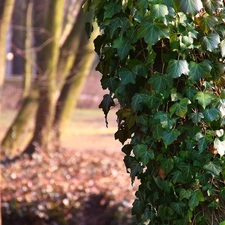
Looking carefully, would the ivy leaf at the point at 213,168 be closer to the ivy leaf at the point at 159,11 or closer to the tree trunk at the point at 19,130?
the ivy leaf at the point at 159,11

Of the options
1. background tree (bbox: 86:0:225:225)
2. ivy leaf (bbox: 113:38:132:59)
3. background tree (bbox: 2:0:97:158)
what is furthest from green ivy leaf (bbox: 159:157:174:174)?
background tree (bbox: 2:0:97:158)

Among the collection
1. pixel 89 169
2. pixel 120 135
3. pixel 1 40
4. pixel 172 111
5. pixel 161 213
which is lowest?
pixel 89 169

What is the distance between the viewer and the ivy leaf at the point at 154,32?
2959 mm

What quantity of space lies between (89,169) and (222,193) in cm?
854

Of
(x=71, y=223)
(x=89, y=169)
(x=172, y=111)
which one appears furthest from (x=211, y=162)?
(x=89, y=169)

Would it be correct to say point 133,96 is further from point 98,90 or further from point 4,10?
point 98,90

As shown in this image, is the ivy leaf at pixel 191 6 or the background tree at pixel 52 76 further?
the background tree at pixel 52 76

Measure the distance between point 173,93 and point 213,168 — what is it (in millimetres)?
455

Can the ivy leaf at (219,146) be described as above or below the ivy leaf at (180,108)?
below

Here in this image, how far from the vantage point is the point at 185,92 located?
3146mm

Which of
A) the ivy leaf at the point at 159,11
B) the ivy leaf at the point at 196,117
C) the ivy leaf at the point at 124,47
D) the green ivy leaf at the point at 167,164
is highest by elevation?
the ivy leaf at the point at 159,11

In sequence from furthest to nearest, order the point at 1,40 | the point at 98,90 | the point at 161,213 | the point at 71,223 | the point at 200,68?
the point at 98,90
the point at 1,40
the point at 71,223
the point at 161,213
the point at 200,68

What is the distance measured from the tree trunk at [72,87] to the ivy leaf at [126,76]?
33.0 feet

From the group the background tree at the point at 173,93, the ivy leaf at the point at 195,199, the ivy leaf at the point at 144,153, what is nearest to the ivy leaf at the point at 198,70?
the background tree at the point at 173,93
